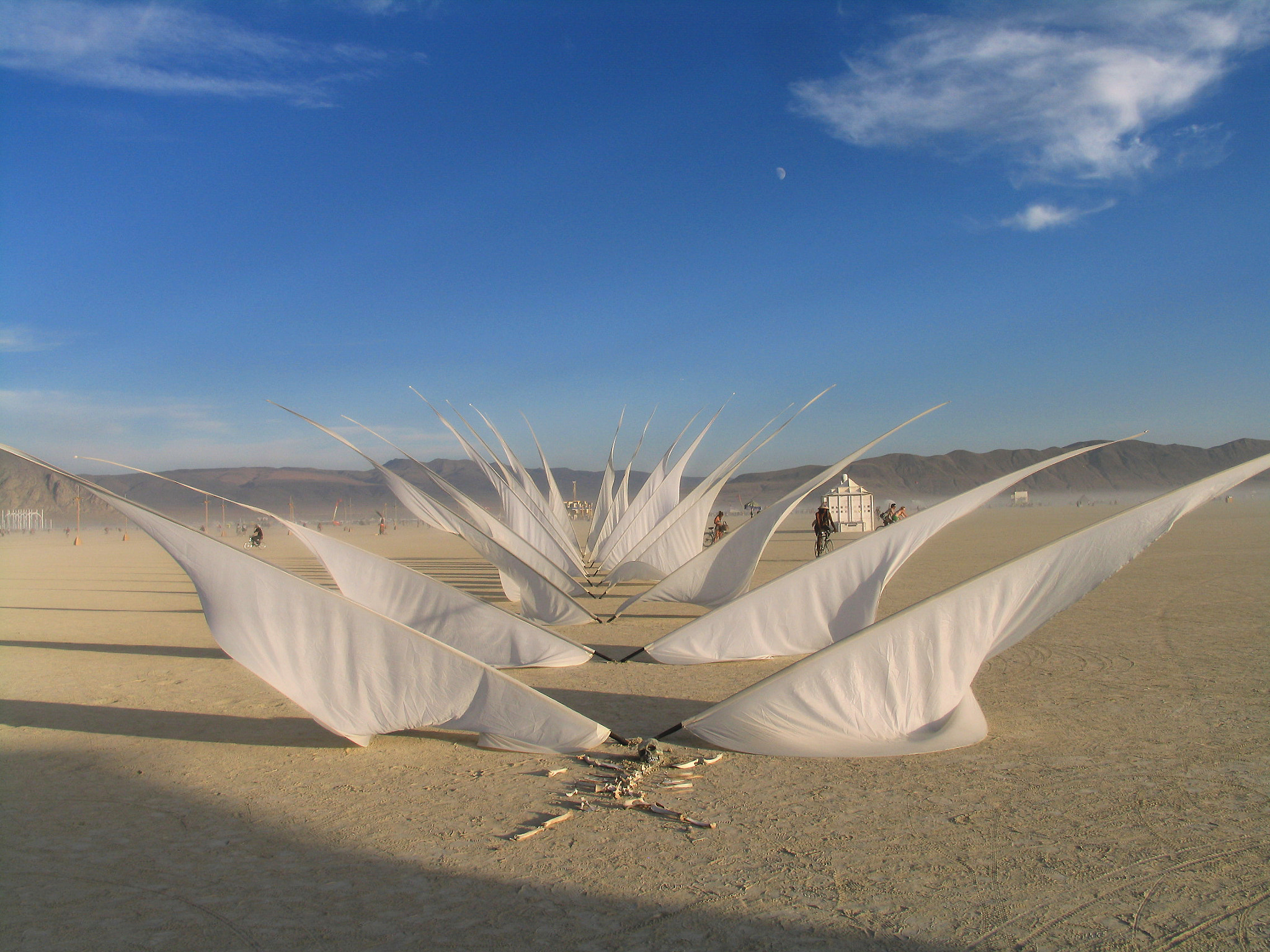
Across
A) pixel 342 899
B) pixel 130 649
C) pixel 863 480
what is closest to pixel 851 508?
pixel 130 649

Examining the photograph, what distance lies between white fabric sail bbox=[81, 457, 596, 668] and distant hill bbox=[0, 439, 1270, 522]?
124271 millimetres

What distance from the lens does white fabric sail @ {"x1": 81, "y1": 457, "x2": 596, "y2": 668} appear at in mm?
8359

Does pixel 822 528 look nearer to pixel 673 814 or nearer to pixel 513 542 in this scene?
pixel 513 542

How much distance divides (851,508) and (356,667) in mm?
38765

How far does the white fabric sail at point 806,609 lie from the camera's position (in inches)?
314

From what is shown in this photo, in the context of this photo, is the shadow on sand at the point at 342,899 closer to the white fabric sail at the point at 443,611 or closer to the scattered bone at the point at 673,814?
the scattered bone at the point at 673,814

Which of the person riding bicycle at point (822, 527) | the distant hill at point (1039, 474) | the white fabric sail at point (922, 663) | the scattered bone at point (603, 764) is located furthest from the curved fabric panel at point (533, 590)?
the distant hill at point (1039, 474)

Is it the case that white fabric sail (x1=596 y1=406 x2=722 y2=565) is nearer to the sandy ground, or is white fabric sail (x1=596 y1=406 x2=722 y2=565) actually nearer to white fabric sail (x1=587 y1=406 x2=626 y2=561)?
white fabric sail (x1=587 y1=406 x2=626 y2=561)

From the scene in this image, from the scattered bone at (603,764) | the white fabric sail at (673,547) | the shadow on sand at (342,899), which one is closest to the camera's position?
the shadow on sand at (342,899)

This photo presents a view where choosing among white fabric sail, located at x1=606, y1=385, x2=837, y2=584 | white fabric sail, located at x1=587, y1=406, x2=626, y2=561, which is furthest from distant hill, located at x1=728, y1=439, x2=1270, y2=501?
white fabric sail, located at x1=606, y1=385, x2=837, y2=584

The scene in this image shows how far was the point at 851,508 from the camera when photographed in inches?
1661

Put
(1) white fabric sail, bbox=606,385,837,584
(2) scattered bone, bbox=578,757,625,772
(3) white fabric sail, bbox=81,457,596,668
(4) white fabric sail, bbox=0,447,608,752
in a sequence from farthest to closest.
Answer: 1. (1) white fabric sail, bbox=606,385,837,584
2. (3) white fabric sail, bbox=81,457,596,668
3. (4) white fabric sail, bbox=0,447,608,752
4. (2) scattered bone, bbox=578,757,625,772

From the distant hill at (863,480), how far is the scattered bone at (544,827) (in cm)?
12903

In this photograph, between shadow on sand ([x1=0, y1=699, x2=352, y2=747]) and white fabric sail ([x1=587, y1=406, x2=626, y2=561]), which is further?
white fabric sail ([x1=587, y1=406, x2=626, y2=561])
